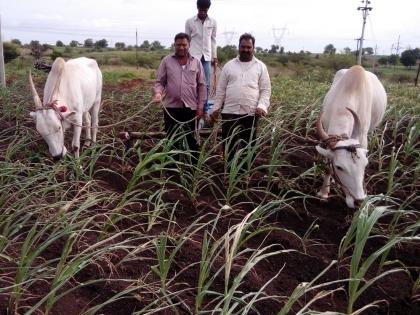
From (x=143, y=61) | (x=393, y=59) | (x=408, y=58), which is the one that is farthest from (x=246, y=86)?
(x=393, y=59)

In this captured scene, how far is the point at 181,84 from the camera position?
172 inches

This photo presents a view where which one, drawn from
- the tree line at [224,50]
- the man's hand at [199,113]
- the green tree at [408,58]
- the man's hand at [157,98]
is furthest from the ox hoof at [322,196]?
the green tree at [408,58]

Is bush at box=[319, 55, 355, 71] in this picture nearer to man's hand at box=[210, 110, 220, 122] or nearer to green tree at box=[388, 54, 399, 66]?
green tree at box=[388, 54, 399, 66]

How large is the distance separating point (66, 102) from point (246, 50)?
1.97 meters

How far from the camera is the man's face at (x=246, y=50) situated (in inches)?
163

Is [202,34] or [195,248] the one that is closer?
[195,248]

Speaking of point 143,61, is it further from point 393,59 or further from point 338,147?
point 393,59

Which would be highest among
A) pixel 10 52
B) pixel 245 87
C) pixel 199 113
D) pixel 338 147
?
pixel 10 52

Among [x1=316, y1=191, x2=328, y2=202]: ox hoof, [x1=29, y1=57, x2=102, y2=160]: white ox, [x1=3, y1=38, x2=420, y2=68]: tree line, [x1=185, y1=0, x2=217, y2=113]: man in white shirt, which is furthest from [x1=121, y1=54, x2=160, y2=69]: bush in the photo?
[x1=316, y1=191, x2=328, y2=202]: ox hoof

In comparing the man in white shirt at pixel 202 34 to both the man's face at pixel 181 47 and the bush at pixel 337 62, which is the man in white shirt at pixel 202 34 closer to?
Answer: the man's face at pixel 181 47

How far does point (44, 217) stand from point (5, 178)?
2.56ft

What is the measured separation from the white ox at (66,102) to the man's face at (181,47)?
1158 millimetres

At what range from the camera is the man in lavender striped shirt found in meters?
4.34

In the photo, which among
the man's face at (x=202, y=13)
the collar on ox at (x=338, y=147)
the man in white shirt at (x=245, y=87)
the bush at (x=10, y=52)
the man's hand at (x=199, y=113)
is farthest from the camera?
the bush at (x=10, y=52)
